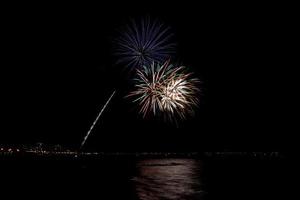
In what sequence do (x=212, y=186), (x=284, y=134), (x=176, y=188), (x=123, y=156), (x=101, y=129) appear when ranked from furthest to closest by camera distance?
(x=284, y=134) → (x=101, y=129) → (x=123, y=156) → (x=212, y=186) → (x=176, y=188)

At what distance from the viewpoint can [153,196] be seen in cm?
1545

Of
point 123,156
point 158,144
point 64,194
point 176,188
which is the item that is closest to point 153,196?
point 176,188

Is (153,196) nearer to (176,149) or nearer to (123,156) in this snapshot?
(123,156)

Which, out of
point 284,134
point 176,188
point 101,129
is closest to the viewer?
point 176,188

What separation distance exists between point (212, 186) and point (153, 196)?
16.3 ft

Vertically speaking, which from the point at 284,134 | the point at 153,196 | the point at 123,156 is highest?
the point at 284,134

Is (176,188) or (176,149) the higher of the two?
(176,149)

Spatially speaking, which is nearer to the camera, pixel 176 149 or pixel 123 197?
pixel 123 197

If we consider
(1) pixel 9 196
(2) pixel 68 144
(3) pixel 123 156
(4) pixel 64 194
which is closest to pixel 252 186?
(4) pixel 64 194

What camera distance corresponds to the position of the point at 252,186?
1966cm

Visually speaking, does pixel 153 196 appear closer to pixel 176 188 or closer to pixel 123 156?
pixel 176 188

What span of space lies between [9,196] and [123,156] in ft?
115

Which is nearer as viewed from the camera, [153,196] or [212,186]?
[153,196]

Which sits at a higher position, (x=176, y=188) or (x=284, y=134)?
(x=284, y=134)
